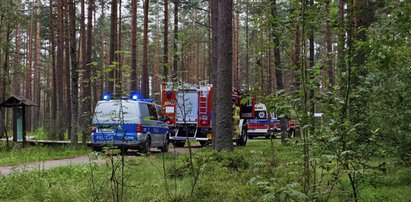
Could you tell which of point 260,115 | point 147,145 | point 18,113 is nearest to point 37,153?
point 147,145

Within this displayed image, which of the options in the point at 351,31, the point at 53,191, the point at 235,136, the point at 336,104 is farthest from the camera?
the point at 235,136

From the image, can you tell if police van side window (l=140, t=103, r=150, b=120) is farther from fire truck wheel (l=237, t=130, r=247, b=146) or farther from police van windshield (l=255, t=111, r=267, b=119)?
police van windshield (l=255, t=111, r=267, b=119)

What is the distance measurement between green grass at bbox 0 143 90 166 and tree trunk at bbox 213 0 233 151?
5.73 metres

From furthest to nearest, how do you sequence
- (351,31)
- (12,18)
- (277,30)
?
(12,18)
(277,30)
(351,31)

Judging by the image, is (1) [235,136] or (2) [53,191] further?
(1) [235,136]

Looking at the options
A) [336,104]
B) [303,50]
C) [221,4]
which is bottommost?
[336,104]

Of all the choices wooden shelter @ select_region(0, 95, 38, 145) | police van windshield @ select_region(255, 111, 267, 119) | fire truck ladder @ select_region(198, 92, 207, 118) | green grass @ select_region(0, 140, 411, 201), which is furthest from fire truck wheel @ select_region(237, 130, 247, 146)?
green grass @ select_region(0, 140, 411, 201)

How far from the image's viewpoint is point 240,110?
74.2 ft

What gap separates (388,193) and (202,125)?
44.7ft

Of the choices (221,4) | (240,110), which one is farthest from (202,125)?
(221,4)

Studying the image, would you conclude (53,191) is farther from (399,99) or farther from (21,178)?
(399,99)

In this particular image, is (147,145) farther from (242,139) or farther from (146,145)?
(242,139)

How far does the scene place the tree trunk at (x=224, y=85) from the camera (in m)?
11.8

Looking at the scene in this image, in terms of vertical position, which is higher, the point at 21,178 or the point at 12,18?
the point at 12,18
